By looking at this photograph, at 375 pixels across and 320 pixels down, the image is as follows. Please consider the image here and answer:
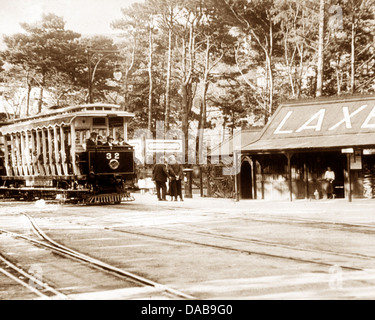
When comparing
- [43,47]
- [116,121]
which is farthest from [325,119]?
[43,47]

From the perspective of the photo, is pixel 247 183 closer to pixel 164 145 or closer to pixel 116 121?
pixel 164 145

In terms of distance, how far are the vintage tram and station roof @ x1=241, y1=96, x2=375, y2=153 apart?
5.32 metres

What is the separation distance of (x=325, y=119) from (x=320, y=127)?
0.55 meters

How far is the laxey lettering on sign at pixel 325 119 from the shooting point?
78.5ft

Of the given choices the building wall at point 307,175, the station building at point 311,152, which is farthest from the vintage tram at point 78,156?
the building wall at point 307,175

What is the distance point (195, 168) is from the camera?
3128 cm

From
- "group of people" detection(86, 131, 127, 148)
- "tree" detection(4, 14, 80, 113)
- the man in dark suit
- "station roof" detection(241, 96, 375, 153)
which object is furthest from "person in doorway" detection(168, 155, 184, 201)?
"tree" detection(4, 14, 80, 113)

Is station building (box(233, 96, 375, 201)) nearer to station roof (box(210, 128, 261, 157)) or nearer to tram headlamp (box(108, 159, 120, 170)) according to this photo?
station roof (box(210, 128, 261, 157))

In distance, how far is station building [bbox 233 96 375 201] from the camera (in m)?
23.5

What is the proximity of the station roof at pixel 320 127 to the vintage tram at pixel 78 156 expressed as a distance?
5318 mm

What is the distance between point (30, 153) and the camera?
989 inches
